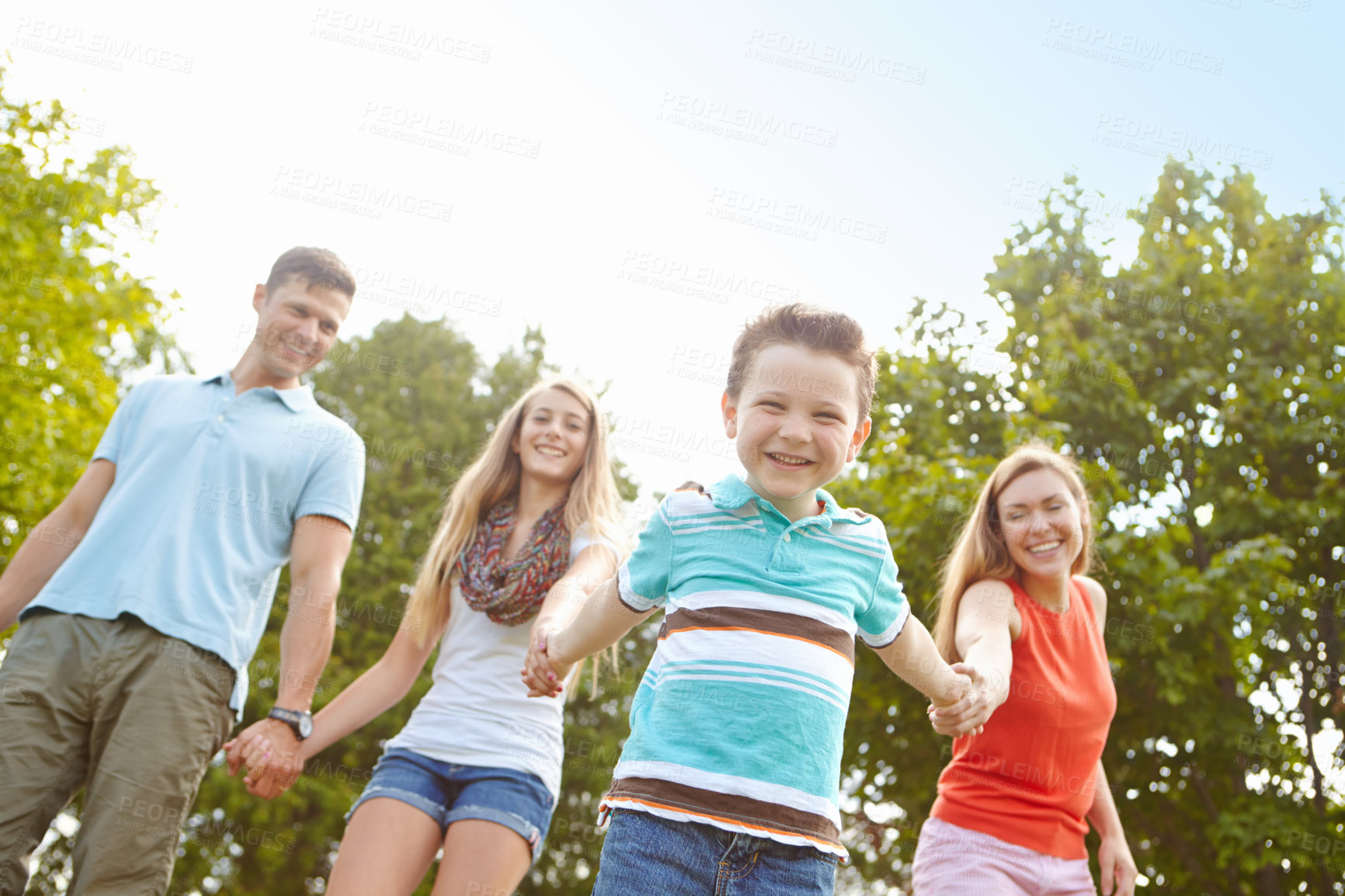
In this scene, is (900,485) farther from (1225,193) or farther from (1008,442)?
(1225,193)

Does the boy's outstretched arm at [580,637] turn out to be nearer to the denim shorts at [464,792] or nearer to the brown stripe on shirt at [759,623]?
the brown stripe on shirt at [759,623]

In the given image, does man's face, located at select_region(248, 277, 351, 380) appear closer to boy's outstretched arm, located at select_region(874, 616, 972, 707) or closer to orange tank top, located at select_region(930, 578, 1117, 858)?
boy's outstretched arm, located at select_region(874, 616, 972, 707)

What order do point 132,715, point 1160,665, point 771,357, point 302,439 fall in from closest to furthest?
1. point 771,357
2. point 132,715
3. point 302,439
4. point 1160,665

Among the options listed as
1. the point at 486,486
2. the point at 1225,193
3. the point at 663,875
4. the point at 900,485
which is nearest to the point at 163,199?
the point at 900,485

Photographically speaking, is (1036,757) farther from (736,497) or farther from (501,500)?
(501,500)

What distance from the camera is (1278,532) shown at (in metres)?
7.89

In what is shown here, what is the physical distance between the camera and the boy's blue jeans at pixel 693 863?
1.90m

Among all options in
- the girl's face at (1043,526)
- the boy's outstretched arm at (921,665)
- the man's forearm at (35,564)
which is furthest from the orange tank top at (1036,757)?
the man's forearm at (35,564)

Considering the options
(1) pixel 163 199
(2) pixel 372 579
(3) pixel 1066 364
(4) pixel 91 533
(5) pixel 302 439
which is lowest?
(4) pixel 91 533

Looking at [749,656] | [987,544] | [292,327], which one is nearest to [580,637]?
[749,656]

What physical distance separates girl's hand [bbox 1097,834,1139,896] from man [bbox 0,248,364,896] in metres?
2.70

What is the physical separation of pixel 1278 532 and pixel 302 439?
303 inches

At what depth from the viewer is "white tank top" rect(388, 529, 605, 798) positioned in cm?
309

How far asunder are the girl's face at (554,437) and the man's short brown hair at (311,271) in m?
0.80
